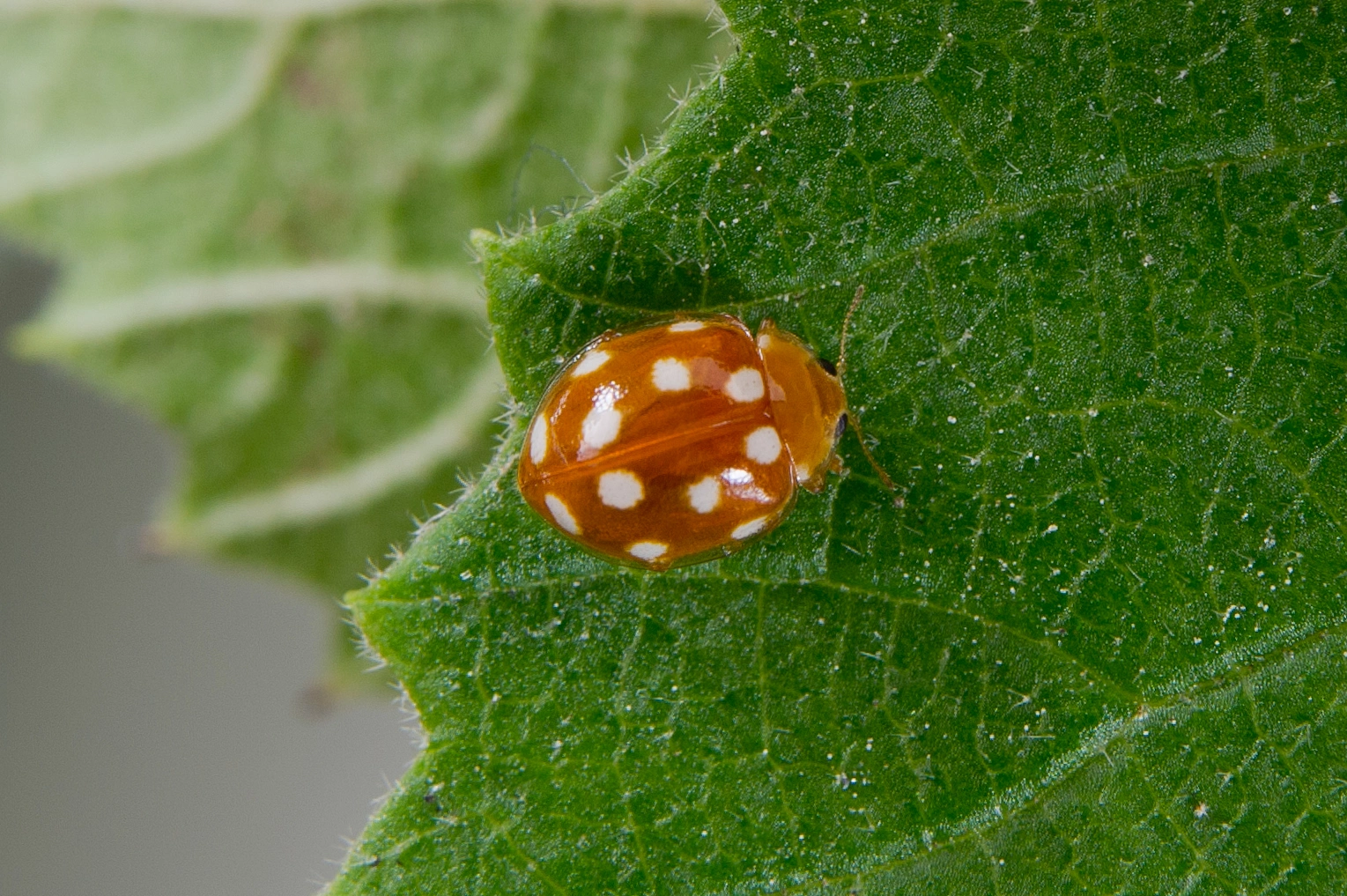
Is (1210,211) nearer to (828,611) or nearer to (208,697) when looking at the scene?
(828,611)

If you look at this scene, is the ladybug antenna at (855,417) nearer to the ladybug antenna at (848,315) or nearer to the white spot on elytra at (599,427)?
the ladybug antenna at (848,315)

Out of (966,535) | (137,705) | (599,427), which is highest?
(599,427)

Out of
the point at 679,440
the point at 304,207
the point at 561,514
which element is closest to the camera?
the point at 561,514

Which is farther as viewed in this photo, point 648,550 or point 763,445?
point 763,445

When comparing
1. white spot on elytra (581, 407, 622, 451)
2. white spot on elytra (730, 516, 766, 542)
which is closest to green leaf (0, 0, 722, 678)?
white spot on elytra (581, 407, 622, 451)

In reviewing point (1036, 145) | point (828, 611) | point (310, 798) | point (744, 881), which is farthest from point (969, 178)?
point (310, 798)

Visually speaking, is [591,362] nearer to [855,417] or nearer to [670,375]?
[670,375]

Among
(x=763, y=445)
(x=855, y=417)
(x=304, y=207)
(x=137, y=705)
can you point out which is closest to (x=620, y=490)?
(x=763, y=445)
